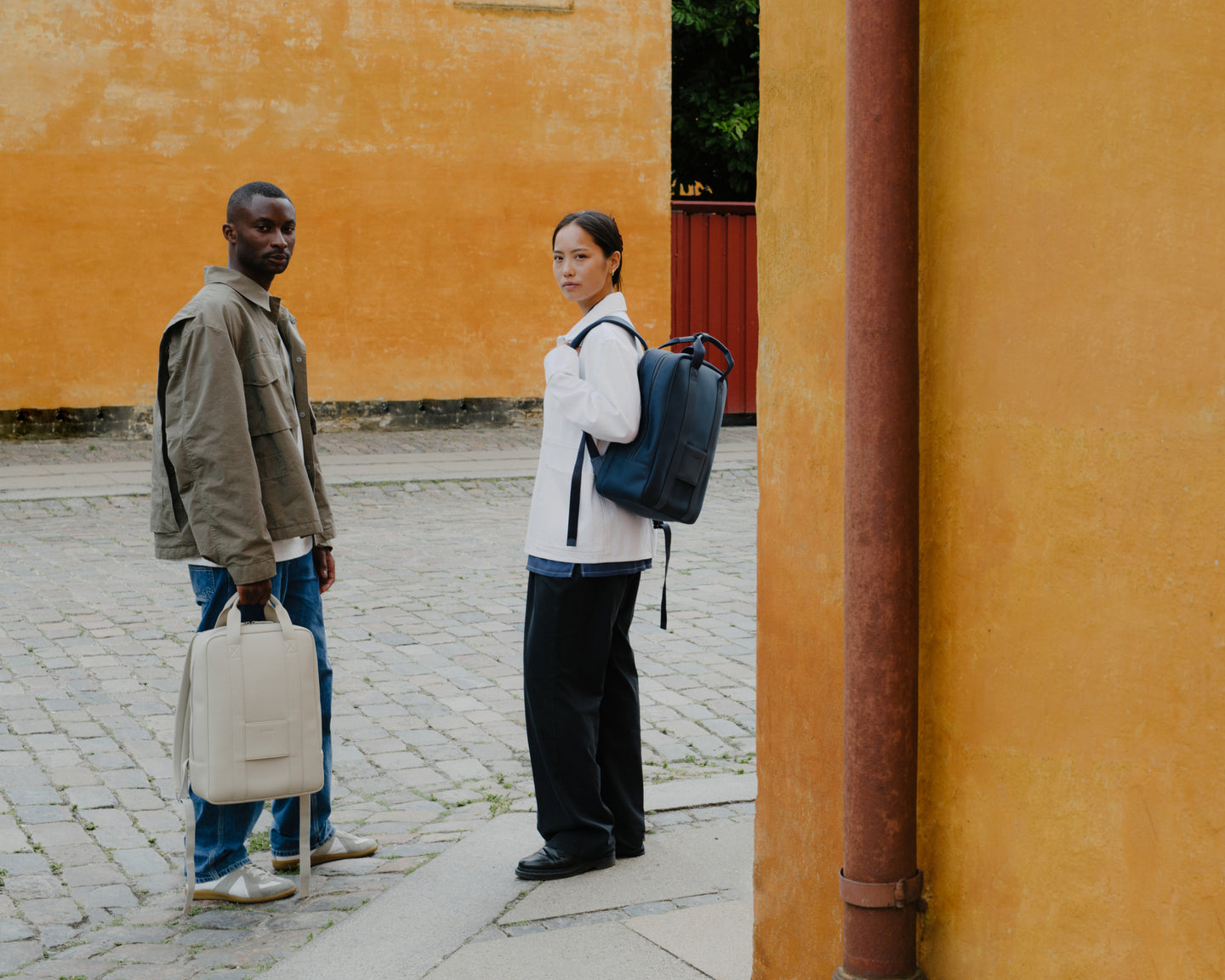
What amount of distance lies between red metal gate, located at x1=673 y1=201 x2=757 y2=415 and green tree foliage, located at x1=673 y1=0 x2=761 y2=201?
4.46 m

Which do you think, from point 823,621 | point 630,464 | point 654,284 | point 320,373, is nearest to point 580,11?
point 654,284

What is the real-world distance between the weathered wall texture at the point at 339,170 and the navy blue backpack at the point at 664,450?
474 inches

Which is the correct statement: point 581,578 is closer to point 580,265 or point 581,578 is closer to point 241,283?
point 580,265

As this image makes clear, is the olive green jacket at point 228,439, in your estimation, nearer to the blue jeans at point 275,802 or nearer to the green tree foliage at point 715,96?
the blue jeans at point 275,802

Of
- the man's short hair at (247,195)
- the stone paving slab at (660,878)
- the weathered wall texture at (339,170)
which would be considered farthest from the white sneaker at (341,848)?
the weathered wall texture at (339,170)

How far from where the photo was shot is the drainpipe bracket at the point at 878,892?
2691 millimetres

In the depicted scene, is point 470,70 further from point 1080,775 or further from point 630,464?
point 1080,775

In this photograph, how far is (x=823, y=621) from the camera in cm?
302

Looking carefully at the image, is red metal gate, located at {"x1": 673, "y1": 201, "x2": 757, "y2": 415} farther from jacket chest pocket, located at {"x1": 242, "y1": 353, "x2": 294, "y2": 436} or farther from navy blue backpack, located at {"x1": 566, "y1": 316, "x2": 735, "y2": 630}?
jacket chest pocket, located at {"x1": 242, "y1": 353, "x2": 294, "y2": 436}

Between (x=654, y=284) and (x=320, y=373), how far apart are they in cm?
399

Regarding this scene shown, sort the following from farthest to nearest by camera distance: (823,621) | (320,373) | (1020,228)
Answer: (320,373), (823,621), (1020,228)

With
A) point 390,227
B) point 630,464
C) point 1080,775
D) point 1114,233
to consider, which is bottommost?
point 1080,775

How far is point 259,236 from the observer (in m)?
4.13

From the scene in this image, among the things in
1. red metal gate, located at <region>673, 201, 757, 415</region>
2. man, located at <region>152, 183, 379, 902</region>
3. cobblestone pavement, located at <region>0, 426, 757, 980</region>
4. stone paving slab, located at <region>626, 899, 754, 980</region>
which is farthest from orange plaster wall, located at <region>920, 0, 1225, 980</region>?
red metal gate, located at <region>673, 201, 757, 415</region>
